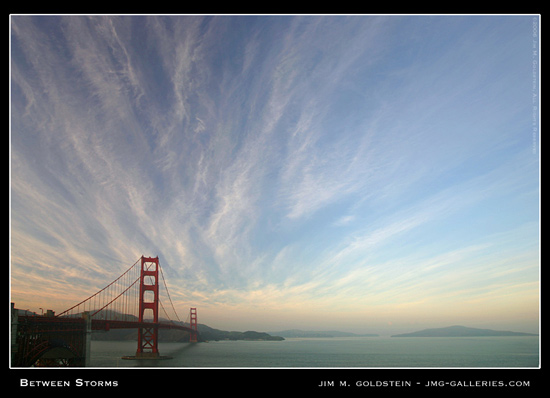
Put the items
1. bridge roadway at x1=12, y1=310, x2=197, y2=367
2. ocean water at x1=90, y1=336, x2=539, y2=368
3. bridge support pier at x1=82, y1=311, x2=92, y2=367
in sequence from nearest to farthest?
bridge roadway at x1=12, y1=310, x2=197, y2=367
bridge support pier at x1=82, y1=311, x2=92, y2=367
ocean water at x1=90, y1=336, x2=539, y2=368

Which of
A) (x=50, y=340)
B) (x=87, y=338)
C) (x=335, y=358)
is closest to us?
(x=50, y=340)

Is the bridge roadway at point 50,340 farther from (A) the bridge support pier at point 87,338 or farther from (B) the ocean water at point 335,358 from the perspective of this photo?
(B) the ocean water at point 335,358

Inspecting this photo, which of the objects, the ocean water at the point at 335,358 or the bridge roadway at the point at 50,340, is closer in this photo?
the bridge roadway at the point at 50,340

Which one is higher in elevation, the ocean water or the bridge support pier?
the bridge support pier

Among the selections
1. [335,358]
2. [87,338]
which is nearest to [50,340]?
[87,338]

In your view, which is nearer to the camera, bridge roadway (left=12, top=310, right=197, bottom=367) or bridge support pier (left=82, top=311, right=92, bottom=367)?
bridge roadway (left=12, top=310, right=197, bottom=367)

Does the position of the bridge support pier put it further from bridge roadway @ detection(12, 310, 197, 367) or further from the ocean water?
the ocean water

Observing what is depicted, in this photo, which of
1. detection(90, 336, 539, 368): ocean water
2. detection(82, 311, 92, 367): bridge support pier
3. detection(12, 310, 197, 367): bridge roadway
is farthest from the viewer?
detection(90, 336, 539, 368): ocean water

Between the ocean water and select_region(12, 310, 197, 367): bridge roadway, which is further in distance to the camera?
the ocean water

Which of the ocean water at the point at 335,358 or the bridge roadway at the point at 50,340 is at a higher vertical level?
the bridge roadway at the point at 50,340

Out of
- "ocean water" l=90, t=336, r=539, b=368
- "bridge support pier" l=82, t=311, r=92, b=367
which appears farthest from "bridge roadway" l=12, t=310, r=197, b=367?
"ocean water" l=90, t=336, r=539, b=368

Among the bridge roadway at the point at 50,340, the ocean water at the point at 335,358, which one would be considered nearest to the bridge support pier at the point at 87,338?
the bridge roadway at the point at 50,340

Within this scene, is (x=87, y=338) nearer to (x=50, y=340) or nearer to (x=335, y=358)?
(x=50, y=340)
